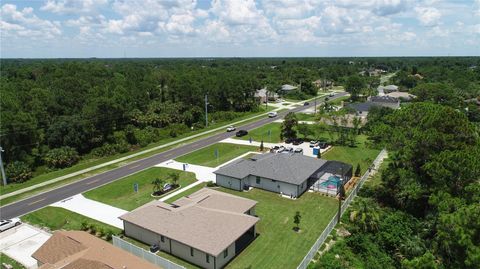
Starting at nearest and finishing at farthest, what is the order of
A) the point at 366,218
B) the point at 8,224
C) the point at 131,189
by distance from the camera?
1. the point at 366,218
2. the point at 8,224
3. the point at 131,189

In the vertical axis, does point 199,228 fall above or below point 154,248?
above

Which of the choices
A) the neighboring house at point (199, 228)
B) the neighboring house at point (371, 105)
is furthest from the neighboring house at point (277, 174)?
the neighboring house at point (371, 105)

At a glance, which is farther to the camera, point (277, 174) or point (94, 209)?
point (277, 174)

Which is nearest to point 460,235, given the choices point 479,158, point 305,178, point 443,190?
point 443,190

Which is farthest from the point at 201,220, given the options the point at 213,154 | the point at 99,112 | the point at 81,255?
the point at 99,112

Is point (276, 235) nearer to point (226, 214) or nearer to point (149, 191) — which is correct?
point (226, 214)

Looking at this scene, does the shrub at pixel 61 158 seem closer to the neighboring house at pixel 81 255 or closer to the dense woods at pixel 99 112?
the dense woods at pixel 99 112

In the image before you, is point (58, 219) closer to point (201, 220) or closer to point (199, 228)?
point (201, 220)
